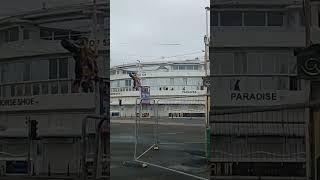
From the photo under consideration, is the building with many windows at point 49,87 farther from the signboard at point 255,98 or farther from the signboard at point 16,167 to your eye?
the signboard at point 255,98

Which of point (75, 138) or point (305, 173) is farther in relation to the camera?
point (75, 138)

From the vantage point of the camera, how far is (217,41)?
1951mm

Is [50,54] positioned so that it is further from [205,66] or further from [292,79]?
[292,79]

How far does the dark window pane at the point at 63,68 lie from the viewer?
6.91ft

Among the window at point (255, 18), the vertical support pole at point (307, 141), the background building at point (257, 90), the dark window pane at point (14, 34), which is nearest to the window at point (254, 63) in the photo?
the background building at point (257, 90)

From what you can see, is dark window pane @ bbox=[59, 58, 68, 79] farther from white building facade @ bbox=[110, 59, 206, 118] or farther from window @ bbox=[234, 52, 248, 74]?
window @ bbox=[234, 52, 248, 74]

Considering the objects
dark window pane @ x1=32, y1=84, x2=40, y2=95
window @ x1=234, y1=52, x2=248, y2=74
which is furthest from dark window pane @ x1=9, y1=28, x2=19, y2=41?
window @ x1=234, y1=52, x2=248, y2=74

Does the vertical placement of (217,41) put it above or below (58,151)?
above

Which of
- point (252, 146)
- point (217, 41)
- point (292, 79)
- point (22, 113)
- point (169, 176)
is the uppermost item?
point (217, 41)

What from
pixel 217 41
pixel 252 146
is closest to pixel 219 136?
pixel 252 146

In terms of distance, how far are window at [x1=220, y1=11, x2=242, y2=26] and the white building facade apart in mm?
211

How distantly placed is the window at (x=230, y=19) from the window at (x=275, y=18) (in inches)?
5.0

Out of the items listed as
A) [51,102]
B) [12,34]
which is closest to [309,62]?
[51,102]

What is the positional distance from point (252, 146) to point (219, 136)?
0.16 m
